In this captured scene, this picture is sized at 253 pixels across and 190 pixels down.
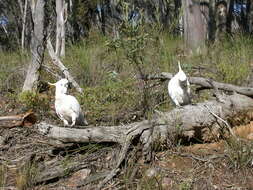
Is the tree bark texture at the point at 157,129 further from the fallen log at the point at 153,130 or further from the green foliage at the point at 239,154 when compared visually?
the green foliage at the point at 239,154

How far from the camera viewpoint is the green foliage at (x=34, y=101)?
5082mm

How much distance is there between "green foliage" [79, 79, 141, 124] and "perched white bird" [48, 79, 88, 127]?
1.93 ft

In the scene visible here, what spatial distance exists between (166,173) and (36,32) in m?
3.15

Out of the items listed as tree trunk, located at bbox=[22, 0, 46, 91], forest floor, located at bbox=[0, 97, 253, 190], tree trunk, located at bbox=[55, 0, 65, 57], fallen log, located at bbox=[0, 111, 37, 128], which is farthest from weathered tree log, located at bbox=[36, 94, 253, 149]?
tree trunk, located at bbox=[55, 0, 65, 57]

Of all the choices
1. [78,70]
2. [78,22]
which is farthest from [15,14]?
[78,70]

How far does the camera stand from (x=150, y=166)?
11.6 feet

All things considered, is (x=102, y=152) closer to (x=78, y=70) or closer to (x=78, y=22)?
(x=78, y=70)

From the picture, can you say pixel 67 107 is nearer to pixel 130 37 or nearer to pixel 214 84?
pixel 130 37

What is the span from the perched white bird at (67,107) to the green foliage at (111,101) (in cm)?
59

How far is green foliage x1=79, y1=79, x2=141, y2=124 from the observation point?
479cm

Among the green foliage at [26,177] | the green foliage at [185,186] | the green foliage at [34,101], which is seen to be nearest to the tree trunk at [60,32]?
the green foliage at [34,101]

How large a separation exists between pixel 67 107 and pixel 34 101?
49.1 inches

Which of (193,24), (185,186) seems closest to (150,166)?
(185,186)

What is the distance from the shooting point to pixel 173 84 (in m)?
4.17
